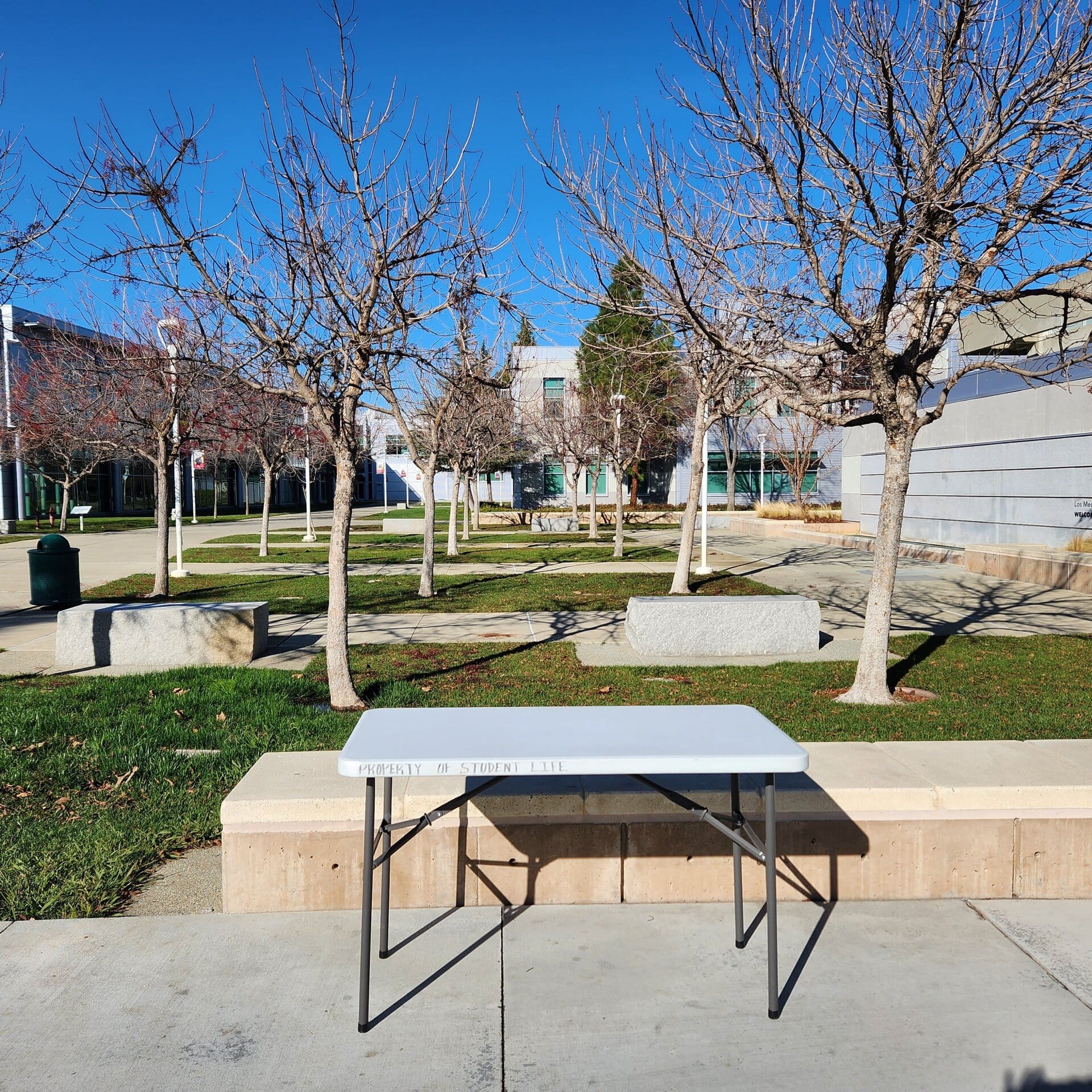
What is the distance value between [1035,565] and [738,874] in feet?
48.8

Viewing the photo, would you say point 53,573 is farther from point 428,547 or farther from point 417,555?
point 417,555

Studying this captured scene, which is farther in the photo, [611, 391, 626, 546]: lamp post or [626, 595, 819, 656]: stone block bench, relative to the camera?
[611, 391, 626, 546]: lamp post

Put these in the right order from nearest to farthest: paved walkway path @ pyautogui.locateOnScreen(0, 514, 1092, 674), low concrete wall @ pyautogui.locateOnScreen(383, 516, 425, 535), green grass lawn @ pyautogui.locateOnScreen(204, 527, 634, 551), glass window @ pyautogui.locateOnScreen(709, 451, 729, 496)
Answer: paved walkway path @ pyautogui.locateOnScreen(0, 514, 1092, 674) → green grass lawn @ pyautogui.locateOnScreen(204, 527, 634, 551) → low concrete wall @ pyautogui.locateOnScreen(383, 516, 425, 535) → glass window @ pyautogui.locateOnScreen(709, 451, 729, 496)

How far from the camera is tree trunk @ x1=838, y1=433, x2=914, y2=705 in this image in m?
7.72

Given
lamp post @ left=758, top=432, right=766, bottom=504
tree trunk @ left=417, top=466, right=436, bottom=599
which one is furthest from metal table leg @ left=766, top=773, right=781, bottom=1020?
lamp post @ left=758, top=432, right=766, bottom=504

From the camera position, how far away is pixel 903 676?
890 centimetres

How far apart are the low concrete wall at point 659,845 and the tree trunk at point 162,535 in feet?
36.9

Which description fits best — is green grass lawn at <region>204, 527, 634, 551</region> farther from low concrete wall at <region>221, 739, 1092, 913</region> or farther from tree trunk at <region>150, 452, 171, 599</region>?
low concrete wall at <region>221, 739, 1092, 913</region>

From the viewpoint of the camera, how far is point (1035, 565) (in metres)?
16.5

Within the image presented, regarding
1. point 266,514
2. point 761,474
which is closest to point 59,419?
point 266,514

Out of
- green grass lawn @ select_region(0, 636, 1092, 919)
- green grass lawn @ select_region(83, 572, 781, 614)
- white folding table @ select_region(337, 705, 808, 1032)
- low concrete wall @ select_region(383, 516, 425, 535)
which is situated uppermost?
white folding table @ select_region(337, 705, 808, 1032)

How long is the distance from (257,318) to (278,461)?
17417 mm

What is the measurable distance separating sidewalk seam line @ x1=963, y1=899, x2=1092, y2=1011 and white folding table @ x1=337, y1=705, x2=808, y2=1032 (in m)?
0.97

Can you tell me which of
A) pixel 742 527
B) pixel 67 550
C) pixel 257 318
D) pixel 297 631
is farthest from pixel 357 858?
pixel 742 527
